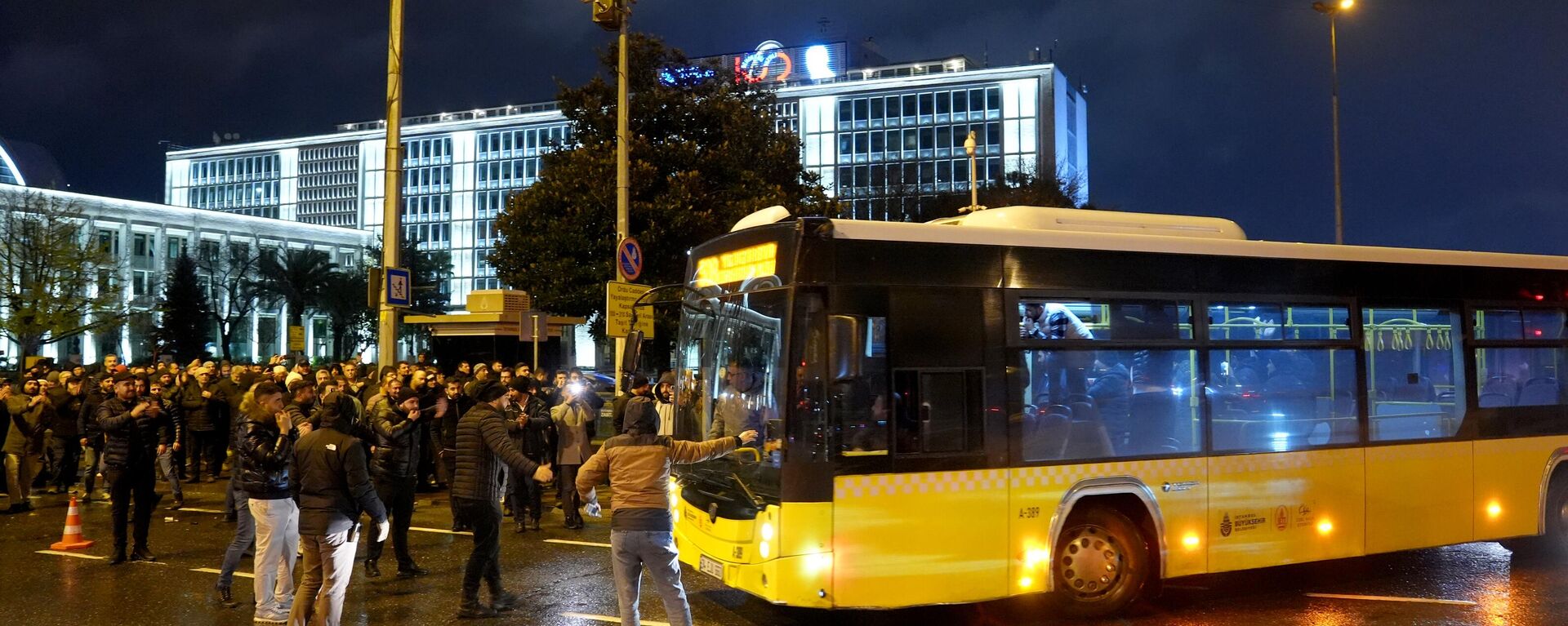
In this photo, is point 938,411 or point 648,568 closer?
point 648,568

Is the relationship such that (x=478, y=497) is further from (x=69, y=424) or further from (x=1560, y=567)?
(x=69, y=424)

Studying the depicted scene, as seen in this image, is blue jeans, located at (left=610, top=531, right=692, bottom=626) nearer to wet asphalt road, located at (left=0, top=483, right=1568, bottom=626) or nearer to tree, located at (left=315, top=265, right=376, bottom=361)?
wet asphalt road, located at (left=0, top=483, right=1568, bottom=626)

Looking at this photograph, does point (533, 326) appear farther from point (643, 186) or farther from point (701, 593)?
point (701, 593)

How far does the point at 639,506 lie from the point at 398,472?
406cm

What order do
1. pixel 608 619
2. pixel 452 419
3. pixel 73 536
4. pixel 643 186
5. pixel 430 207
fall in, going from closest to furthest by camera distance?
pixel 608 619
pixel 73 536
pixel 452 419
pixel 643 186
pixel 430 207

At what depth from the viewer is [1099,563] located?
25.0ft

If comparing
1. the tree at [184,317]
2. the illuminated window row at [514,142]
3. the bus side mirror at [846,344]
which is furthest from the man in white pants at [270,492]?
the illuminated window row at [514,142]

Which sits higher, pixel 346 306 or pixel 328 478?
pixel 346 306

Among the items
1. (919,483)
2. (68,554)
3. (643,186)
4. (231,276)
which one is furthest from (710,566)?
(231,276)

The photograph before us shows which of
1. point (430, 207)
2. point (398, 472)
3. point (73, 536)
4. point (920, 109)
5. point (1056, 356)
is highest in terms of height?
point (920, 109)

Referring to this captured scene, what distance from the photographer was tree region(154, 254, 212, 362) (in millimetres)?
65625

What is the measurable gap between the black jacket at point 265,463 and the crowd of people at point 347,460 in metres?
0.01

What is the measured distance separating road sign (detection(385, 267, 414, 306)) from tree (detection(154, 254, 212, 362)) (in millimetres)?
59288

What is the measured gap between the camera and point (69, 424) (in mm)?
14680
